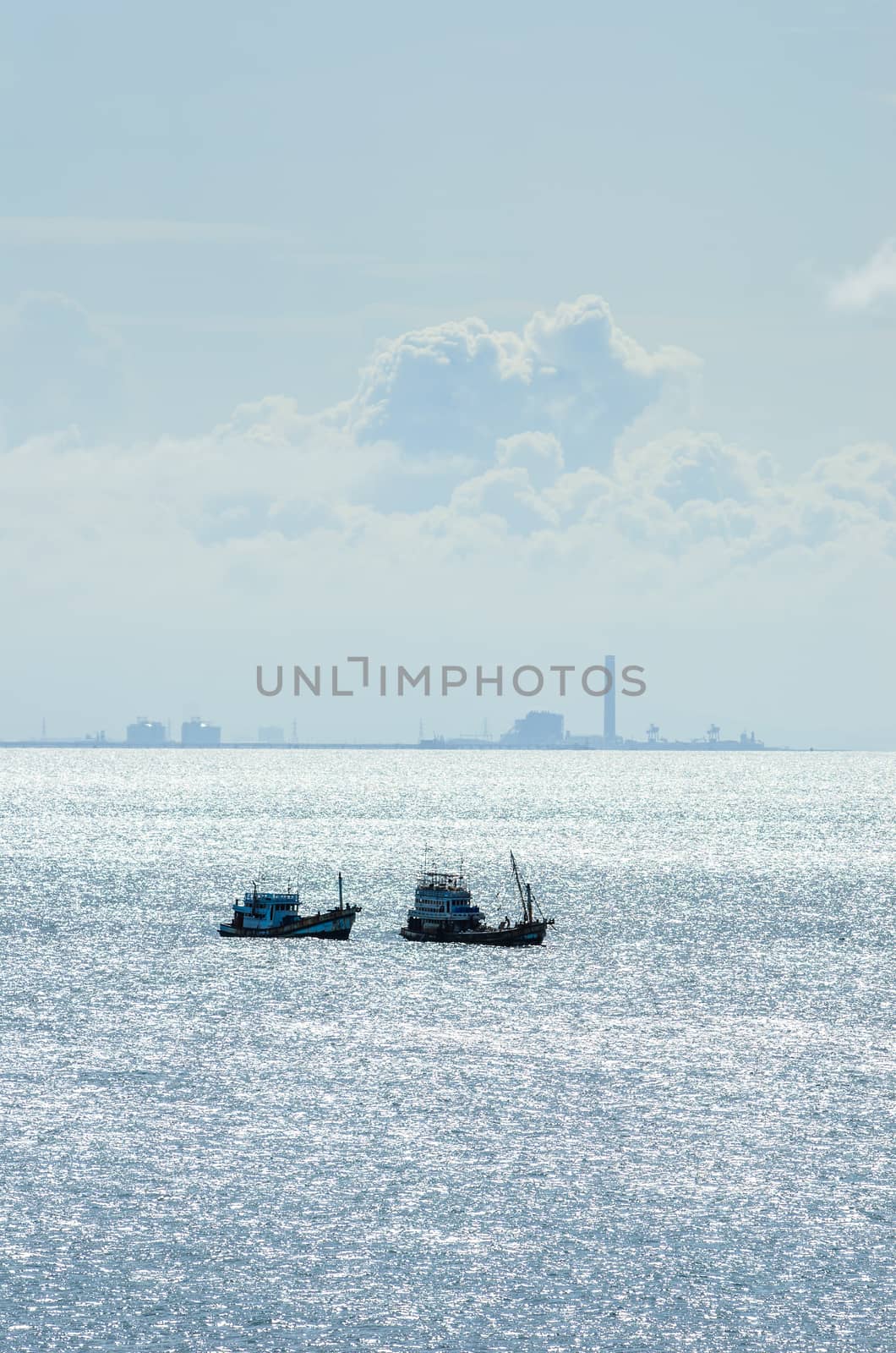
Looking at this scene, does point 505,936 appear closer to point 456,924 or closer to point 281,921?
point 456,924

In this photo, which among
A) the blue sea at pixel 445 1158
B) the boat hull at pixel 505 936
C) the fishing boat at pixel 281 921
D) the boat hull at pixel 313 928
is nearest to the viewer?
the blue sea at pixel 445 1158

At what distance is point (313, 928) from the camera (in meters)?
156

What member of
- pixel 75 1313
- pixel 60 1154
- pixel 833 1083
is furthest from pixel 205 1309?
pixel 833 1083

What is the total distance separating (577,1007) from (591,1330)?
60.5 meters

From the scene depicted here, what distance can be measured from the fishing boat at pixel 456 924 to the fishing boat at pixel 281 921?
6.29 meters

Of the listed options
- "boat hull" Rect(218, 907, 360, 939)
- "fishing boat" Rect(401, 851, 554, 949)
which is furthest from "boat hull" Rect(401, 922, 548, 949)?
"boat hull" Rect(218, 907, 360, 939)

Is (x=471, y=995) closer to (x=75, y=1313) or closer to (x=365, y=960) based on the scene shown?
(x=365, y=960)

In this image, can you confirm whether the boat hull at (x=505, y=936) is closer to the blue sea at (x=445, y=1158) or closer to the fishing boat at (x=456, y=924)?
the fishing boat at (x=456, y=924)

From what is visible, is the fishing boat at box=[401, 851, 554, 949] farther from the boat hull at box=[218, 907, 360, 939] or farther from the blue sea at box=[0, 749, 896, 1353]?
the blue sea at box=[0, 749, 896, 1353]

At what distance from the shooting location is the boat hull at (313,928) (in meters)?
156

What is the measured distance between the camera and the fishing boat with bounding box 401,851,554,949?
499 ft

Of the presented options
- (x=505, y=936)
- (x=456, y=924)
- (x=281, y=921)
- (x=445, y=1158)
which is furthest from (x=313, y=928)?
(x=445, y=1158)

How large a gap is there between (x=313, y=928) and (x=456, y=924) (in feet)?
46.8

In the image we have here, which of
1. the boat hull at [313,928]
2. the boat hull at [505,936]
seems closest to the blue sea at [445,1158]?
the boat hull at [505,936]
